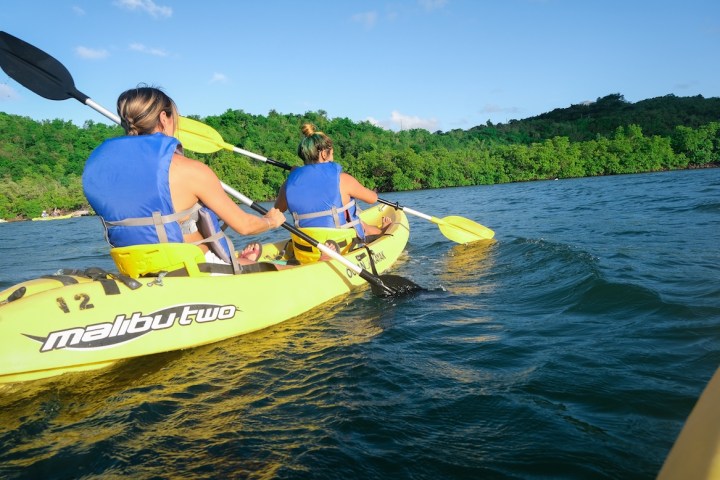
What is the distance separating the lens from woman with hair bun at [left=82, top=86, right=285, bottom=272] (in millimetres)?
3207

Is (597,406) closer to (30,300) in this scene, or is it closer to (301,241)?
(30,300)

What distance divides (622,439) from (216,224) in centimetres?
307

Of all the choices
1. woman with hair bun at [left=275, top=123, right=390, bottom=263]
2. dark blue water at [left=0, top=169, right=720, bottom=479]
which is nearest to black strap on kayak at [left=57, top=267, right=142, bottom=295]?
dark blue water at [left=0, top=169, right=720, bottom=479]

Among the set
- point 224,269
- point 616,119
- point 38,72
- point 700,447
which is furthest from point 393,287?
point 616,119

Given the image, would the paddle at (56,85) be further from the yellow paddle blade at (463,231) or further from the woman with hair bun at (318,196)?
the yellow paddle blade at (463,231)

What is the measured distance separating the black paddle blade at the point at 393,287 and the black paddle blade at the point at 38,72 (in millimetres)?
3653

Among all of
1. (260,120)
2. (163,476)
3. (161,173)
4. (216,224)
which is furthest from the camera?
(260,120)

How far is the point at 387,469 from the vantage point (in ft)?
6.32

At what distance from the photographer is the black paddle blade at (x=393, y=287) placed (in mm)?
5023

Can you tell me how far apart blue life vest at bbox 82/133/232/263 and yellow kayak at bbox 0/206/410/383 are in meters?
0.36

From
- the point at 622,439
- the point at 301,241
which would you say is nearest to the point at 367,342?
the point at 622,439

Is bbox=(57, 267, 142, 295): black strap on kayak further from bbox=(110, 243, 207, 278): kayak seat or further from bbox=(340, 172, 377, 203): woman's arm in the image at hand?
bbox=(340, 172, 377, 203): woman's arm

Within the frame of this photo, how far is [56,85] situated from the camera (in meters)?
5.03

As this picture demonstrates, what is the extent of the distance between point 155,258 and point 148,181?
588 millimetres
